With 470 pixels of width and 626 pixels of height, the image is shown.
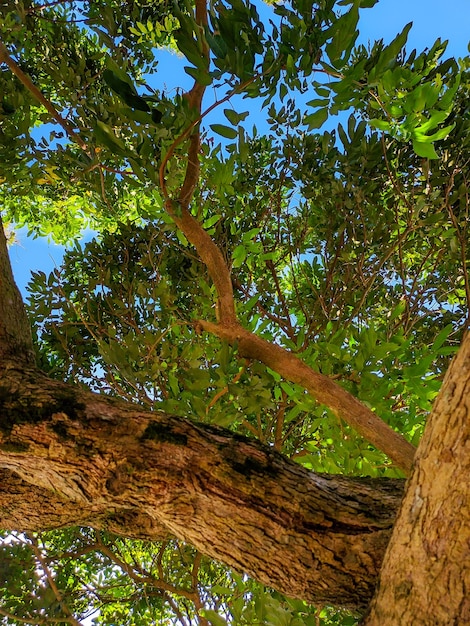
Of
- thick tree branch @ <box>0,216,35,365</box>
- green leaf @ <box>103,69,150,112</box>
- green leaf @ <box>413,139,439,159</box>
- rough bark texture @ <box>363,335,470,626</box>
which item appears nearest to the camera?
rough bark texture @ <box>363,335,470,626</box>

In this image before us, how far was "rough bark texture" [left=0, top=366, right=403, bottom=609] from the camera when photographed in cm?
181

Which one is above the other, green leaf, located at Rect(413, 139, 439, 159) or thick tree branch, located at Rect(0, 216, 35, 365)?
green leaf, located at Rect(413, 139, 439, 159)

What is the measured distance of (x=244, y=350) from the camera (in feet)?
8.88

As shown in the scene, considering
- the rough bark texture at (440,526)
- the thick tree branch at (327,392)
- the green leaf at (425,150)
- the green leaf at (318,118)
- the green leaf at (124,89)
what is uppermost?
the green leaf at (318,118)

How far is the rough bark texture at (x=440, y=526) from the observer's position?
1.26 meters

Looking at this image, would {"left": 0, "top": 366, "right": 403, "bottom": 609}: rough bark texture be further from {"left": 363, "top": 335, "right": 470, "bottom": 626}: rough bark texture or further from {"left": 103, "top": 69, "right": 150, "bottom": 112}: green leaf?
{"left": 103, "top": 69, "right": 150, "bottom": 112}: green leaf

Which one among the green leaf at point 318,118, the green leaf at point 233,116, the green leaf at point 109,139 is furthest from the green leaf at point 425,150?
the green leaf at point 109,139

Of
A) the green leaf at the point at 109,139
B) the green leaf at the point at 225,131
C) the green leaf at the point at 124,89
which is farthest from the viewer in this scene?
the green leaf at the point at 225,131

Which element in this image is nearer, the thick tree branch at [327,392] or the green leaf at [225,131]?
the green leaf at [225,131]

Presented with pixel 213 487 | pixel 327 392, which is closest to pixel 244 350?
pixel 327 392

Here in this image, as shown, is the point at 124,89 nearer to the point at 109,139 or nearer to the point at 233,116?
the point at 109,139

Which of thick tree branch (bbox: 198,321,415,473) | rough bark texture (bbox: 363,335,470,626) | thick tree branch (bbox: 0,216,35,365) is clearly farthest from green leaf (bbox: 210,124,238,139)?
thick tree branch (bbox: 0,216,35,365)

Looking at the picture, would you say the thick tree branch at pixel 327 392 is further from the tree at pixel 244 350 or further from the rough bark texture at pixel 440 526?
the rough bark texture at pixel 440 526

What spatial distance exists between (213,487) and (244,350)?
3.06ft
